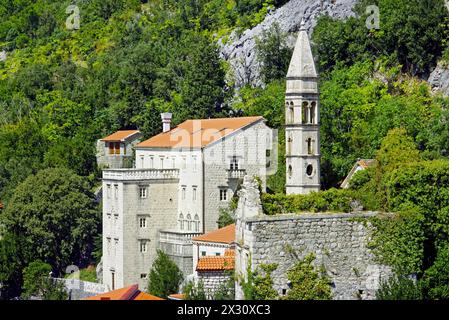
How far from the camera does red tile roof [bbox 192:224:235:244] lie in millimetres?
82431

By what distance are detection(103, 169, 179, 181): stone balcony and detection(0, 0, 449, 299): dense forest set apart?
705cm

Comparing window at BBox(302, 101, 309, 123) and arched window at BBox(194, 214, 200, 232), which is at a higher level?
window at BBox(302, 101, 309, 123)

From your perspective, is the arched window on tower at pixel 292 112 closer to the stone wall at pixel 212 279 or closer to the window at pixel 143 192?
the window at pixel 143 192

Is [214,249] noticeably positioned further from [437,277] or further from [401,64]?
[437,277]

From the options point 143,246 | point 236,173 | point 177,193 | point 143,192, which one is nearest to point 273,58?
point 177,193

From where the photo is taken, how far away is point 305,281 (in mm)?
48438

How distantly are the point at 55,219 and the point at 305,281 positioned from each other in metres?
53.5

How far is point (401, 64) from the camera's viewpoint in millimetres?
105562

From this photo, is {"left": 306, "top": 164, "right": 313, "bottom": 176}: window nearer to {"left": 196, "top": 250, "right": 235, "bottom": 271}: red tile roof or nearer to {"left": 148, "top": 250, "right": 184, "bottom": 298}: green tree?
{"left": 148, "top": 250, "right": 184, "bottom": 298}: green tree

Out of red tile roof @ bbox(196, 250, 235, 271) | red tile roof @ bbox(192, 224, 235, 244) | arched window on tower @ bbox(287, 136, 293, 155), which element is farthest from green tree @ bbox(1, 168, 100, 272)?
red tile roof @ bbox(196, 250, 235, 271)

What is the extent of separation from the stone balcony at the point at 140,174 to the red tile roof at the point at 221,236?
7.34m

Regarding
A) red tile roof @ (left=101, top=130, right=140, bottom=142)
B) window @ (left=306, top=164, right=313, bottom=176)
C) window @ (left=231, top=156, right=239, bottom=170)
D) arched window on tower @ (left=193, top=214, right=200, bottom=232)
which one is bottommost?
arched window on tower @ (left=193, top=214, right=200, bottom=232)

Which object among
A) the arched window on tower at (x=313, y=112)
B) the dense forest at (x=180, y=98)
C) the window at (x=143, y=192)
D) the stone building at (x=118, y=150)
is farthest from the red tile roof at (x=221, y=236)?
the stone building at (x=118, y=150)
